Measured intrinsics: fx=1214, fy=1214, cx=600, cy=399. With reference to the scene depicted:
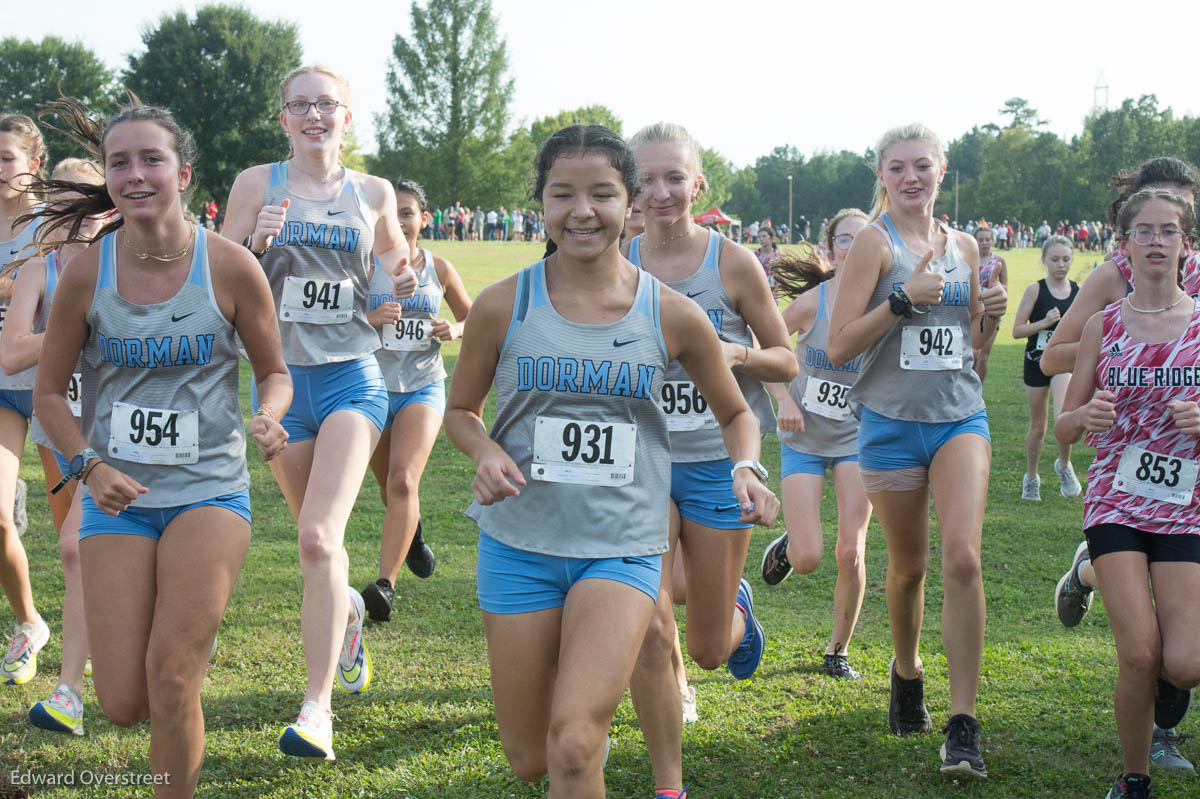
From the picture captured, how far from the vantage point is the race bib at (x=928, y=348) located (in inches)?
192

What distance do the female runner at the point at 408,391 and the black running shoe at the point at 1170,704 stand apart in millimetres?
3627

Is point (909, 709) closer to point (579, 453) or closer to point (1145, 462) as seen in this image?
point (1145, 462)

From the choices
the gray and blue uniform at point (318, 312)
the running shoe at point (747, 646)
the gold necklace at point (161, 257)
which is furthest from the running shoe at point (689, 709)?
the gold necklace at point (161, 257)

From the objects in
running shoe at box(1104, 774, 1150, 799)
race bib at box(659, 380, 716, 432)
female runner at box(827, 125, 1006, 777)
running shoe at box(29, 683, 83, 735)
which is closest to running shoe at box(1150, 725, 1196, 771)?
running shoe at box(1104, 774, 1150, 799)

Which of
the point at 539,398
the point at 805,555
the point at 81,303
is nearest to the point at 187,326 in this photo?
the point at 81,303

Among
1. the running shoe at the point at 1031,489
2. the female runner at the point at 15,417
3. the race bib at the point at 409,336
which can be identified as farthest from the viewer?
the running shoe at the point at 1031,489

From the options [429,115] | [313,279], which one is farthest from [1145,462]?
[429,115]

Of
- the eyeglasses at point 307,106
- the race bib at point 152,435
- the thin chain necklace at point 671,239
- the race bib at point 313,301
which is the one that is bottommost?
the race bib at point 152,435

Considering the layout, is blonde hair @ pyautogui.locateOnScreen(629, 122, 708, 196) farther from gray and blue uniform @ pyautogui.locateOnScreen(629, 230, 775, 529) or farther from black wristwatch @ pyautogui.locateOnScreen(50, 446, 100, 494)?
black wristwatch @ pyautogui.locateOnScreen(50, 446, 100, 494)

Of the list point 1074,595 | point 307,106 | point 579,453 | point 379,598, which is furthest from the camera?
point 379,598

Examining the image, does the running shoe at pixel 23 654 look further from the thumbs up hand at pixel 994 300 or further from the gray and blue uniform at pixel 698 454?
→ the thumbs up hand at pixel 994 300

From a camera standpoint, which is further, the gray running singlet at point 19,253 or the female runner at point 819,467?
the female runner at point 819,467

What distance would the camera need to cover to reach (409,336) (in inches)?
282

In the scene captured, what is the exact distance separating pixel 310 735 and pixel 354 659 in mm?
937
